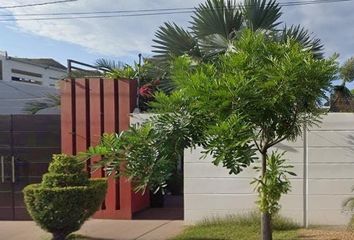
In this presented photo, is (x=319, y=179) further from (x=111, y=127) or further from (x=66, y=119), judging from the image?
(x=66, y=119)

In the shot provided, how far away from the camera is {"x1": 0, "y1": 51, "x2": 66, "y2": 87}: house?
31750 millimetres

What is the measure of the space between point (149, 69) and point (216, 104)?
668 centimetres

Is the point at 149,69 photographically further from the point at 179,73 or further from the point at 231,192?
the point at 179,73

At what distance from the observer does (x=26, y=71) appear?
114 feet

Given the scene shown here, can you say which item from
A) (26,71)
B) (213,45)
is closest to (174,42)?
(213,45)

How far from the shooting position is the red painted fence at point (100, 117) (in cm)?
1114

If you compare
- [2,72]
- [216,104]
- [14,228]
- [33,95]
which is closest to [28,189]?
[14,228]

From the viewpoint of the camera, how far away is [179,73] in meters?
6.33

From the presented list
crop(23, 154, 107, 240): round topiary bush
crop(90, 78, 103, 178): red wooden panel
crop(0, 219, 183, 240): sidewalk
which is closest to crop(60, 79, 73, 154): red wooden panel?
crop(90, 78, 103, 178): red wooden panel

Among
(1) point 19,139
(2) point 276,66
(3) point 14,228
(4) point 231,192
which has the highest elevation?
(2) point 276,66

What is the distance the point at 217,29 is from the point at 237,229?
12.9 feet

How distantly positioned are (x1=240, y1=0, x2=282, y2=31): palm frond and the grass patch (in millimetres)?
3639

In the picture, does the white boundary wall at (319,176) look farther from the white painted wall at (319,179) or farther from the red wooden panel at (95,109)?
the red wooden panel at (95,109)

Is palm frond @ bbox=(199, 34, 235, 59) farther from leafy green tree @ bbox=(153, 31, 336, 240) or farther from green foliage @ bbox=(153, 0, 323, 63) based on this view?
leafy green tree @ bbox=(153, 31, 336, 240)
